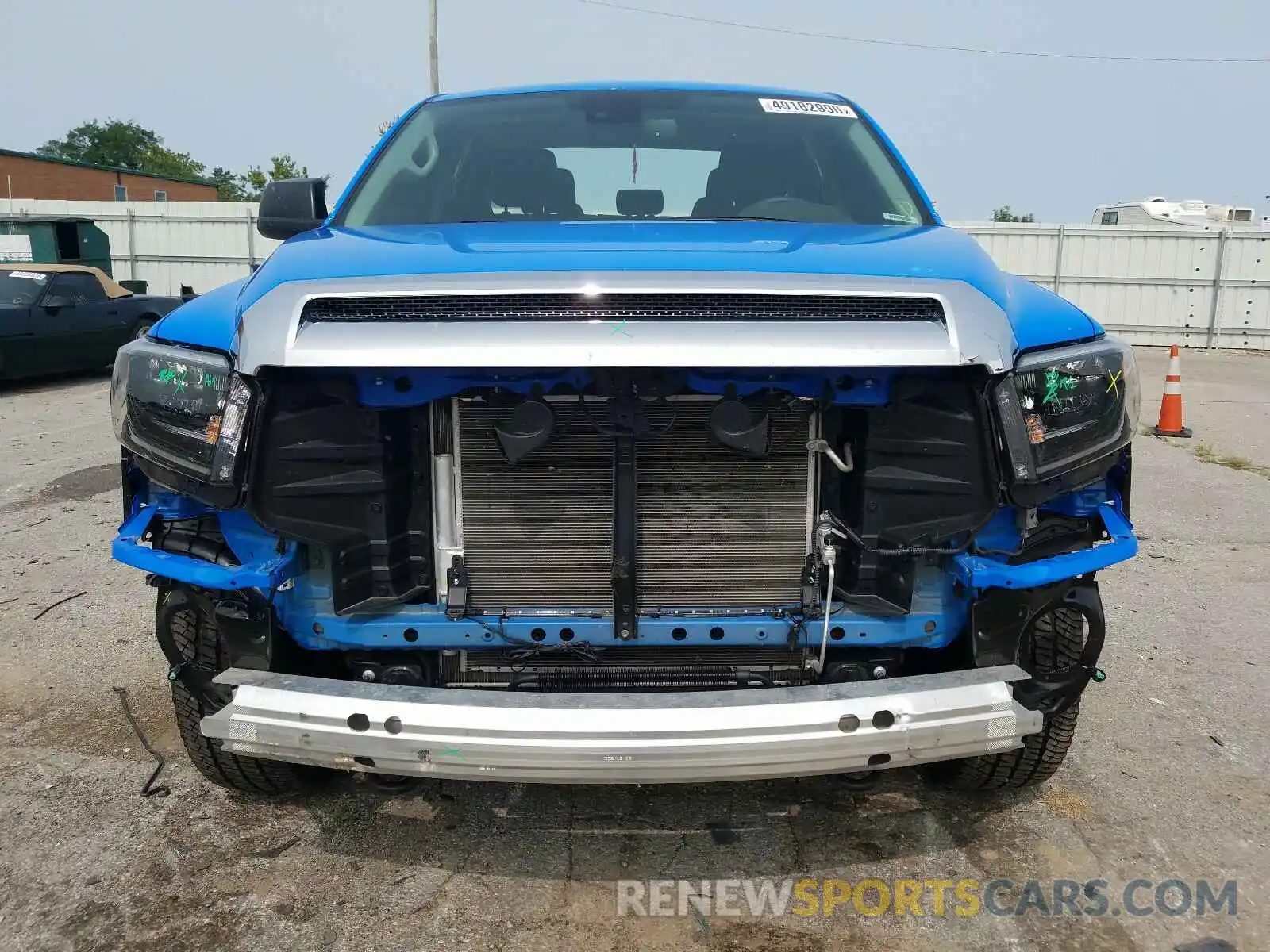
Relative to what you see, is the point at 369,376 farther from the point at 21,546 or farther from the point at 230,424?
the point at 21,546

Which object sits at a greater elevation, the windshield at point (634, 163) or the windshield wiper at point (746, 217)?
the windshield at point (634, 163)

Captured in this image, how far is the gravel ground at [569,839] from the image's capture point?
2236 mm

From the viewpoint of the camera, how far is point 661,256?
2.14 m

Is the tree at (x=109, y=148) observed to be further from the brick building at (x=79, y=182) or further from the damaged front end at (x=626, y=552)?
the damaged front end at (x=626, y=552)

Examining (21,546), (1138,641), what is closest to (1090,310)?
(1138,641)

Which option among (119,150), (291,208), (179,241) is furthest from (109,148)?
(291,208)

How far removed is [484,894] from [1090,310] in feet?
61.2

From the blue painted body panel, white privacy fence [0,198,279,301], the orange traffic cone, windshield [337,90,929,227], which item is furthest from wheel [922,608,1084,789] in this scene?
white privacy fence [0,198,279,301]

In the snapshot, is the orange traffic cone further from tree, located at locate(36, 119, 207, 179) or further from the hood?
tree, located at locate(36, 119, 207, 179)

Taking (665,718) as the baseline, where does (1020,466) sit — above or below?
above

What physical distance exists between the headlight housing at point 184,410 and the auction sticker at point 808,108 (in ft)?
7.39

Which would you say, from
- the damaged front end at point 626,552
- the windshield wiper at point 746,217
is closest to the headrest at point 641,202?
the windshield wiper at point 746,217

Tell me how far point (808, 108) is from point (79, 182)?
147 ft

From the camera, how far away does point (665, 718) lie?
1.94 metres
